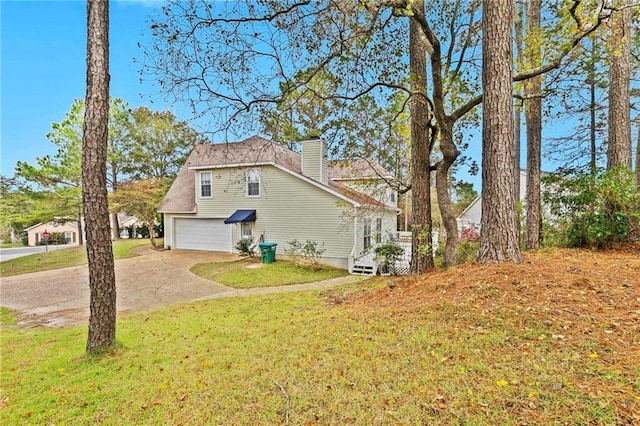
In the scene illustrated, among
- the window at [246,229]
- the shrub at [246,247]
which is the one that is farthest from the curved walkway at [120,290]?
the window at [246,229]

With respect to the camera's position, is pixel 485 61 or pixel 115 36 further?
pixel 485 61

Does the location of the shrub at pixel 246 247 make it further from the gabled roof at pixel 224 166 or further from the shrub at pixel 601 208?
the shrub at pixel 601 208

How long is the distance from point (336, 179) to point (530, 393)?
16.4m

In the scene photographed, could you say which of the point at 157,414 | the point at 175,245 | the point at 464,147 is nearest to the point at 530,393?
the point at 157,414

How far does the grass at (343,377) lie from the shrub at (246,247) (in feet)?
35.3

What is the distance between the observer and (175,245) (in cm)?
1812

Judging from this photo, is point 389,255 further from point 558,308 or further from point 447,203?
point 558,308

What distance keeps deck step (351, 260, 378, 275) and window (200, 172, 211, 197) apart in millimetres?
9367

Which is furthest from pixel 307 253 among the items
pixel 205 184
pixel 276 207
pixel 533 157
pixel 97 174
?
pixel 97 174

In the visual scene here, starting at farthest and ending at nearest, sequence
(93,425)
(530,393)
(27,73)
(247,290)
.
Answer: (247,290) → (27,73) → (93,425) → (530,393)

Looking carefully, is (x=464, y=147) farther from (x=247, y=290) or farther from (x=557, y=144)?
(x=557, y=144)

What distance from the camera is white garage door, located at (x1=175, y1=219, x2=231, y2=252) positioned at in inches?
660

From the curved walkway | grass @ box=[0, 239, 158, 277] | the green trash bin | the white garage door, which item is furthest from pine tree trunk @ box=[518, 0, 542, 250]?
grass @ box=[0, 239, 158, 277]

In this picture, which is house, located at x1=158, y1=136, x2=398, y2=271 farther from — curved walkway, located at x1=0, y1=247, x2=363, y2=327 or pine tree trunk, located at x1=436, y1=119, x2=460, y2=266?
pine tree trunk, located at x1=436, y1=119, x2=460, y2=266
